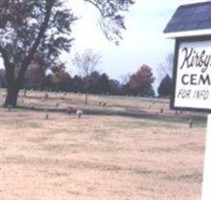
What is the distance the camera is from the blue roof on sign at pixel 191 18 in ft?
19.1

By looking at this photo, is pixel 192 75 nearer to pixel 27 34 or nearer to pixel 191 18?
pixel 191 18

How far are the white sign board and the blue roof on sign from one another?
0.14 m

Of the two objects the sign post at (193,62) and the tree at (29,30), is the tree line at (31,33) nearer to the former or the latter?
the tree at (29,30)

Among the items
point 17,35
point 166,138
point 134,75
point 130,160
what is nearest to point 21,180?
point 130,160

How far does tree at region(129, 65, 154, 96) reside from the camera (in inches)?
3676

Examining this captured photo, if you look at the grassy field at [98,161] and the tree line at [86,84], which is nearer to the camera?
the grassy field at [98,161]

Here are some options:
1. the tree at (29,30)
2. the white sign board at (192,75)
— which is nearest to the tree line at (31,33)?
the tree at (29,30)

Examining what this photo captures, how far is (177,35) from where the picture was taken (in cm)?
616

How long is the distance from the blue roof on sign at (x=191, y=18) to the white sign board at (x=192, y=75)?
14cm

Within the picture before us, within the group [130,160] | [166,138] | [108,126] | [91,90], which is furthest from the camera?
[91,90]

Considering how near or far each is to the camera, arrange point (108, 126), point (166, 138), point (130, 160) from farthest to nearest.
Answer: point (108, 126) < point (166, 138) < point (130, 160)

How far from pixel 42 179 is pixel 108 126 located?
14092 mm

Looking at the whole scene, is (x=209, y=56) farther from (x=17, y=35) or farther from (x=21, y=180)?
(x=17, y=35)

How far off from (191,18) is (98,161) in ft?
34.5
